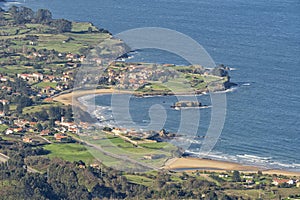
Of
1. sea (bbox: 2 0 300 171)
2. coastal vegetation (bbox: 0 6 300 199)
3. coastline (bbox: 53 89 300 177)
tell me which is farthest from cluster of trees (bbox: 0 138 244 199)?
sea (bbox: 2 0 300 171)

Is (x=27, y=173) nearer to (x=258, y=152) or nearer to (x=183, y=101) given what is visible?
(x=258, y=152)

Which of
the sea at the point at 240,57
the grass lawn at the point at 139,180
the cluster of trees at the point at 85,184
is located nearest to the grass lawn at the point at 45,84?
the sea at the point at 240,57

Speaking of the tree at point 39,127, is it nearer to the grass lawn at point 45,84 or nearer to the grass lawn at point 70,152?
the grass lawn at point 70,152

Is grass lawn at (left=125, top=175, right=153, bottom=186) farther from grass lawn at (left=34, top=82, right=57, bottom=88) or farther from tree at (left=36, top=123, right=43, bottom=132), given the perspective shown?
grass lawn at (left=34, top=82, right=57, bottom=88)

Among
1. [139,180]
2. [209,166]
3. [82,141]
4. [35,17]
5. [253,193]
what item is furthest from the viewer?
[35,17]

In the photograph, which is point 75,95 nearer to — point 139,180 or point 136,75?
point 136,75

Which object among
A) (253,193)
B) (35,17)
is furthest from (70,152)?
(35,17)

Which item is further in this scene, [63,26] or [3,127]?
[63,26]
